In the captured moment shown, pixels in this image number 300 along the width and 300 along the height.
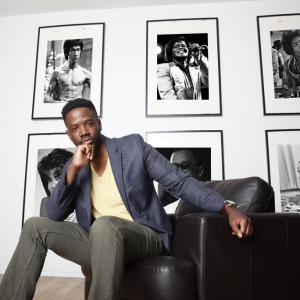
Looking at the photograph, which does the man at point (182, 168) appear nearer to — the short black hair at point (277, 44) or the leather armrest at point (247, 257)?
the short black hair at point (277, 44)

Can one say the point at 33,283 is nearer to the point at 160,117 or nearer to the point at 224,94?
the point at 160,117

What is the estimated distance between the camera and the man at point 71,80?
3.69m

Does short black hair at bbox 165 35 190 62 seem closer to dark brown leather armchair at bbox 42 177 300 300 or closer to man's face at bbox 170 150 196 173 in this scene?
man's face at bbox 170 150 196 173

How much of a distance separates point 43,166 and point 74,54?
1228 mm

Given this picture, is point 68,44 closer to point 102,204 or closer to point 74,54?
point 74,54

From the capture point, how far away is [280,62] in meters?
3.50

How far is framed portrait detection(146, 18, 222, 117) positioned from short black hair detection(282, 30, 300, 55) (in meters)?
0.66

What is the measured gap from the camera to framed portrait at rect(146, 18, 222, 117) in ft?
11.5

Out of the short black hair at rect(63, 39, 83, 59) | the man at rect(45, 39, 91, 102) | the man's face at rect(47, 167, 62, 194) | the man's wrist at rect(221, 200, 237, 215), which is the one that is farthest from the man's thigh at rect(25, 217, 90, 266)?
the short black hair at rect(63, 39, 83, 59)

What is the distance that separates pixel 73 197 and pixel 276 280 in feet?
3.41

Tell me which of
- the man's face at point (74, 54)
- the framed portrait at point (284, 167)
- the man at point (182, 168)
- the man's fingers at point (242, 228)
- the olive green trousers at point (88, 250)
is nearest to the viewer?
the olive green trousers at point (88, 250)

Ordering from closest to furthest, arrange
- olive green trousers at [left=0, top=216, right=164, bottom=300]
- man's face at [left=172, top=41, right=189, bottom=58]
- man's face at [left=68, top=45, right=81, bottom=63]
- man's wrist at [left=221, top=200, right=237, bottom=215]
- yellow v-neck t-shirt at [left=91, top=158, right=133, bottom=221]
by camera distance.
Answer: olive green trousers at [left=0, top=216, right=164, bottom=300] < man's wrist at [left=221, top=200, right=237, bottom=215] < yellow v-neck t-shirt at [left=91, top=158, right=133, bottom=221] < man's face at [left=172, top=41, right=189, bottom=58] < man's face at [left=68, top=45, right=81, bottom=63]

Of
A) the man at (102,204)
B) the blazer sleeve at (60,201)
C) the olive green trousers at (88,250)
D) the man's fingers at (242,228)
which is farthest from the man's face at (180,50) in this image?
the man's fingers at (242,228)

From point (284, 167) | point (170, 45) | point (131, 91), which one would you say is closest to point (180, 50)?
point (170, 45)
